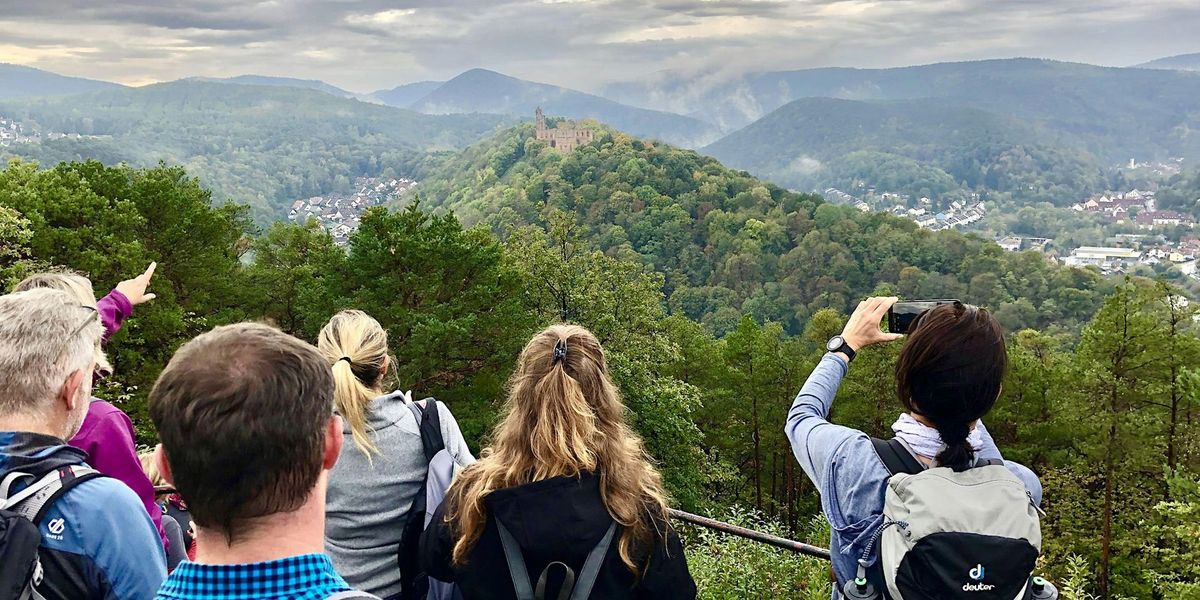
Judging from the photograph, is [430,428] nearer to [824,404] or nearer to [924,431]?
[824,404]

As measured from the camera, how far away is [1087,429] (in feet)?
50.1

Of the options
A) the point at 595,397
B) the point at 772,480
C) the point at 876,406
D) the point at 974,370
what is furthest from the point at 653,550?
the point at 772,480

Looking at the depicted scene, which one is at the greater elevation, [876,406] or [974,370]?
[974,370]

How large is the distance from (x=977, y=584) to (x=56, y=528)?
2.14 metres

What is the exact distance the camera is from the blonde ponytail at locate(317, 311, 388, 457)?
2.62m

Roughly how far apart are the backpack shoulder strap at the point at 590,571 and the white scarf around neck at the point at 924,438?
33.3 inches

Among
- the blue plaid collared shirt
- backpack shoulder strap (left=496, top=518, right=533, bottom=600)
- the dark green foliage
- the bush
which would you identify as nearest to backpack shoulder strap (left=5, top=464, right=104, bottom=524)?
the blue plaid collared shirt

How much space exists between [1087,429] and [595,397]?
16.6m

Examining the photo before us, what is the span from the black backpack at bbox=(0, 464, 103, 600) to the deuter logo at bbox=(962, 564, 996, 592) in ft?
6.87

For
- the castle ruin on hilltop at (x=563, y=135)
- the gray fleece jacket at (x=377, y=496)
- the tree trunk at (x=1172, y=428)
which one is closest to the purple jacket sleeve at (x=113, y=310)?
the gray fleece jacket at (x=377, y=496)

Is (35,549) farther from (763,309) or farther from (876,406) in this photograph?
(763,309)

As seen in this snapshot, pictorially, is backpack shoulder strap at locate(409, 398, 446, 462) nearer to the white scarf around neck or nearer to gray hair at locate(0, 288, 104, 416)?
gray hair at locate(0, 288, 104, 416)

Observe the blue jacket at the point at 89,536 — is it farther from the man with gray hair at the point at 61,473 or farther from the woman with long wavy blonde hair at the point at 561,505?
the woman with long wavy blonde hair at the point at 561,505

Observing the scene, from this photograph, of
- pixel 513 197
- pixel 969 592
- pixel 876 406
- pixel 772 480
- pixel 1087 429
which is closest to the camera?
pixel 969 592
